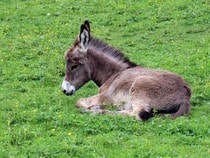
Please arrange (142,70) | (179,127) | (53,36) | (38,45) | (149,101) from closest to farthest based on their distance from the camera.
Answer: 1. (179,127)
2. (149,101)
3. (142,70)
4. (38,45)
5. (53,36)

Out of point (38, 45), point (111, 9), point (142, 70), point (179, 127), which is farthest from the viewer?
point (111, 9)

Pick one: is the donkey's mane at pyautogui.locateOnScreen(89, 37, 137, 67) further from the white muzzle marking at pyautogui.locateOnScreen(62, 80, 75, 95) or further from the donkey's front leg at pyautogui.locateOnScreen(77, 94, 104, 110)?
the donkey's front leg at pyautogui.locateOnScreen(77, 94, 104, 110)

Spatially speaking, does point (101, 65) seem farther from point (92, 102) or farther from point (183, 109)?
point (183, 109)

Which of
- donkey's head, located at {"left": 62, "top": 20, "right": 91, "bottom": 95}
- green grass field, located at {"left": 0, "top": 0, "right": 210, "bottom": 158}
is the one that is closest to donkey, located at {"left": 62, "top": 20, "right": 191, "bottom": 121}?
donkey's head, located at {"left": 62, "top": 20, "right": 91, "bottom": 95}

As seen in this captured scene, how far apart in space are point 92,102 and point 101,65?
1002mm

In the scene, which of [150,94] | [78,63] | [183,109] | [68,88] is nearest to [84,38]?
[78,63]

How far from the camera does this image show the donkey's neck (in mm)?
11188

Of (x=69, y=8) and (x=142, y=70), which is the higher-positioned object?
(x=142, y=70)

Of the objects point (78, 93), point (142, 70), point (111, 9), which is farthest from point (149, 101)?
point (111, 9)

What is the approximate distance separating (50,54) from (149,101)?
554 centimetres

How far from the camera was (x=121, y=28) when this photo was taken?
17750 mm

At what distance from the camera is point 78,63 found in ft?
36.5

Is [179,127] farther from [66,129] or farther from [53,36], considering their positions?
[53,36]

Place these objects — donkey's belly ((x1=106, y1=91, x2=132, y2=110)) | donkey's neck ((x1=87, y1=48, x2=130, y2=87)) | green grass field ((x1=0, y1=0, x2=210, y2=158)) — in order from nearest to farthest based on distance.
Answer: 1. green grass field ((x1=0, y1=0, x2=210, y2=158))
2. donkey's belly ((x1=106, y1=91, x2=132, y2=110))
3. donkey's neck ((x1=87, y1=48, x2=130, y2=87))
